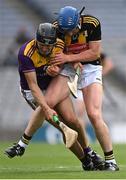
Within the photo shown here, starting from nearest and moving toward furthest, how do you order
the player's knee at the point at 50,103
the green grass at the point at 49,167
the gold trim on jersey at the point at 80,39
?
the green grass at the point at 49,167, the player's knee at the point at 50,103, the gold trim on jersey at the point at 80,39

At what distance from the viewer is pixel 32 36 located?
19875mm

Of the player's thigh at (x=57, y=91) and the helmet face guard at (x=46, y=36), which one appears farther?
the player's thigh at (x=57, y=91)

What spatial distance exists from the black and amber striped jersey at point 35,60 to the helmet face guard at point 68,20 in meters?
0.22

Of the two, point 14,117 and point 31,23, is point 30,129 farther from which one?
point 31,23

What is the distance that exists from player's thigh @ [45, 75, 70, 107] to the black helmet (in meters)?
0.59

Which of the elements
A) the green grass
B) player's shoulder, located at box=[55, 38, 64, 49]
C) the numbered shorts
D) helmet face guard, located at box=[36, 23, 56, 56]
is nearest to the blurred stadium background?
the green grass

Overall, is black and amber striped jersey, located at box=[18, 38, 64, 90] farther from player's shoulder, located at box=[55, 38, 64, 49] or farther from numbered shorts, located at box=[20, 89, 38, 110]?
numbered shorts, located at box=[20, 89, 38, 110]

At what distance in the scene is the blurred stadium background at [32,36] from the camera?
18.3 meters

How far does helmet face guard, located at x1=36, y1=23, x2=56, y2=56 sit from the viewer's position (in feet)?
28.6

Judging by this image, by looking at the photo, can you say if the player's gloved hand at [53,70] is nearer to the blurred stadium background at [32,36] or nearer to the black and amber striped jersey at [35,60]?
the black and amber striped jersey at [35,60]

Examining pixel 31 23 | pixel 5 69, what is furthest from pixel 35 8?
pixel 5 69

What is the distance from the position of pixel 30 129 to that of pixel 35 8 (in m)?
11.4

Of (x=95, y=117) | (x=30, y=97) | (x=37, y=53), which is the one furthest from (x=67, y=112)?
(x=37, y=53)

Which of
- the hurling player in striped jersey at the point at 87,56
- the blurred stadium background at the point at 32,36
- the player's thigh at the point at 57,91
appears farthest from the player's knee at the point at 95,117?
the blurred stadium background at the point at 32,36
